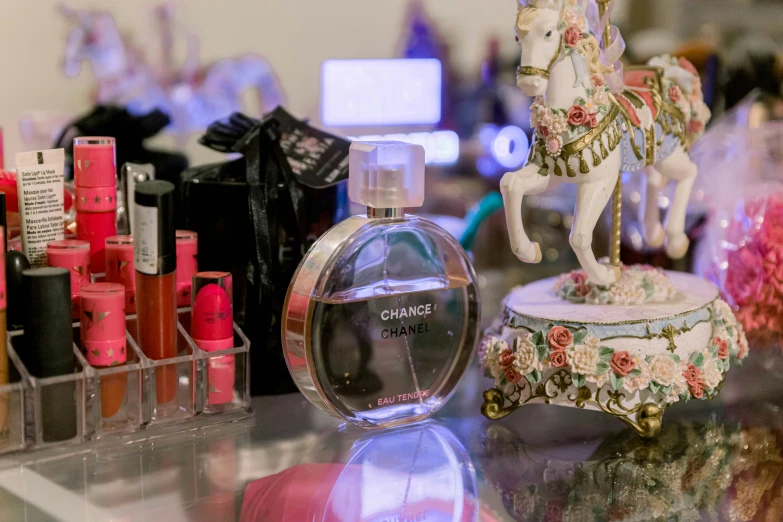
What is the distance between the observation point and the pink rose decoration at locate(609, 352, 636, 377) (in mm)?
786

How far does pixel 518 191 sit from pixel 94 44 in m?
0.58

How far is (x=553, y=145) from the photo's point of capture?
780mm

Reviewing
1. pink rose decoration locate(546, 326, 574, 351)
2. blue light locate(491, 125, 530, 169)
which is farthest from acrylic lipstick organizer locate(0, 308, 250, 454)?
blue light locate(491, 125, 530, 169)

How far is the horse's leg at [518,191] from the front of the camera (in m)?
0.79

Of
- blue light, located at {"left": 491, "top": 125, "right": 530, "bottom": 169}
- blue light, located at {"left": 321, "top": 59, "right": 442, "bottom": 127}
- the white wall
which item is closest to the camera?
the white wall

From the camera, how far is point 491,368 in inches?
33.3

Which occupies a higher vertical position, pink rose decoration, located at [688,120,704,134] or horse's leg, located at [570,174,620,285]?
pink rose decoration, located at [688,120,704,134]

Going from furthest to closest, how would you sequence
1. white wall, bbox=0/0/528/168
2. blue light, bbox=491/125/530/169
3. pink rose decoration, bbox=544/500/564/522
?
blue light, bbox=491/125/530/169 < white wall, bbox=0/0/528/168 < pink rose decoration, bbox=544/500/564/522

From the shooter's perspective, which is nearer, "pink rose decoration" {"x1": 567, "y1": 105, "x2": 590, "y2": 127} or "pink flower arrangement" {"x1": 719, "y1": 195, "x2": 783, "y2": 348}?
"pink rose decoration" {"x1": 567, "y1": 105, "x2": 590, "y2": 127}

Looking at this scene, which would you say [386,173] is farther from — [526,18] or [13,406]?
[13,406]

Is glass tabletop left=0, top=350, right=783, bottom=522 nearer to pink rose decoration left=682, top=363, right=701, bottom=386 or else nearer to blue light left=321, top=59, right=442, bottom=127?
pink rose decoration left=682, top=363, right=701, bottom=386

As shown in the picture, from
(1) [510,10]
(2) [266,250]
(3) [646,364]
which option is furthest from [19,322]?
(1) [510,10]

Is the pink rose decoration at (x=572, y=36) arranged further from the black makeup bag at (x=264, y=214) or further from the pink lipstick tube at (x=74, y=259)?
the pink lipstick tube at (x=74, y=259)

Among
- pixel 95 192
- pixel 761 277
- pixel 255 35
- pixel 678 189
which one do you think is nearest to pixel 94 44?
pixel 255 35
